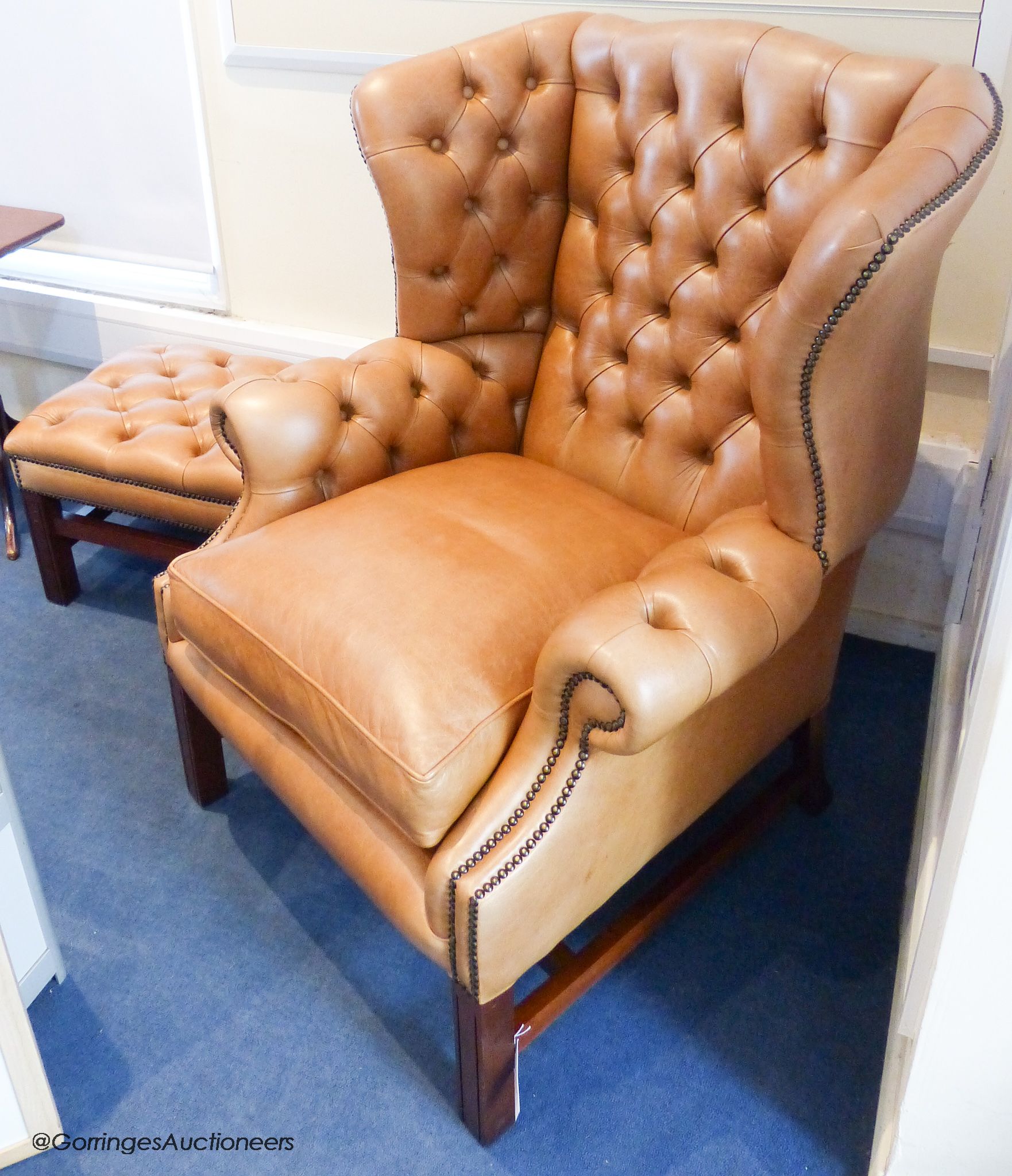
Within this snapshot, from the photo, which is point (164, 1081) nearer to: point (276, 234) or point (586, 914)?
point (586, 914)

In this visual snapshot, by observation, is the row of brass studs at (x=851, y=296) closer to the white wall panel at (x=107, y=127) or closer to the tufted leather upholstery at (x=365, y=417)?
the tufted leather upholstery at (x=365, y=417)

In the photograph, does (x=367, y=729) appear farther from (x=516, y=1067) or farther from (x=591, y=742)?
(x=516, y=1067)

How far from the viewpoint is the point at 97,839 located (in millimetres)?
1614

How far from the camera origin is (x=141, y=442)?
74.9 inches

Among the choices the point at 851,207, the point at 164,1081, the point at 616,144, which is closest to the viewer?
the point at 851,207

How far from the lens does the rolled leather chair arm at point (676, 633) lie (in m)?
0.96

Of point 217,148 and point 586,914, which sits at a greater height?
point 217,148

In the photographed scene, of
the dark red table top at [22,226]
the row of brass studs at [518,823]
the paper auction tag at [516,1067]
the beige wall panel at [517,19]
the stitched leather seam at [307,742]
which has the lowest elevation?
the paper auction tag at [516,1067]

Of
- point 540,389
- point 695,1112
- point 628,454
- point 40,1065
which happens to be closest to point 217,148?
point 540,389

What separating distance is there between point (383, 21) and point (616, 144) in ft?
2.38

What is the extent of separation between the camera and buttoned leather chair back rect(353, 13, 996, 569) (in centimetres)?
103

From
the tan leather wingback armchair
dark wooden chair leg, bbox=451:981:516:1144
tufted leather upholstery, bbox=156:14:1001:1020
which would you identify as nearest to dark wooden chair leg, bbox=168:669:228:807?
the tan leather wingback armchair

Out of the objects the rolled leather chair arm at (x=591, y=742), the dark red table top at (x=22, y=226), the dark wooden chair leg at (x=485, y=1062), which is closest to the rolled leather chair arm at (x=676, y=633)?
the rolled leather chair arm at (x=591, y=742)

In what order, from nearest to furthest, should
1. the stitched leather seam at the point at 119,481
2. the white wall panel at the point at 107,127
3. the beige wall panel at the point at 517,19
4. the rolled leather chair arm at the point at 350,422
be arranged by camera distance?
the rolled leather chair arm at the point at 350,422
the beige wall panel at the point at 517,19
the stitched leather seam at the point at 119,481
the white wall panel at the point at 107,127
